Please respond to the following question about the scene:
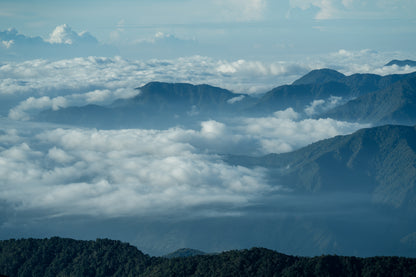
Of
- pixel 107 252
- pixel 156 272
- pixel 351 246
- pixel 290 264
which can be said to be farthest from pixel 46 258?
pixel 351 246

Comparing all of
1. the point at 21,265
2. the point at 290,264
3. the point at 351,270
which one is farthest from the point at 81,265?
the point at 351,270

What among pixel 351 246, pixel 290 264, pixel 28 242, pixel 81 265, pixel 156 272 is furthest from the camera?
pixel 351 246

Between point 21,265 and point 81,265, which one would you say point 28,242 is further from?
point 81,265

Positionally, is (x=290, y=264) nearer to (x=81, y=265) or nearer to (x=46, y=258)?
(x=81, y=265)

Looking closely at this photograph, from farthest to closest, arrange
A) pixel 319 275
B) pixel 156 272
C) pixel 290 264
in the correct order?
pixel 156 272 → pixel 290 264 → pixel 319 275

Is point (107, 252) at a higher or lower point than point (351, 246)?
lower

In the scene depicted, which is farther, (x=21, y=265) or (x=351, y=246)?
(x=351, y=246)
